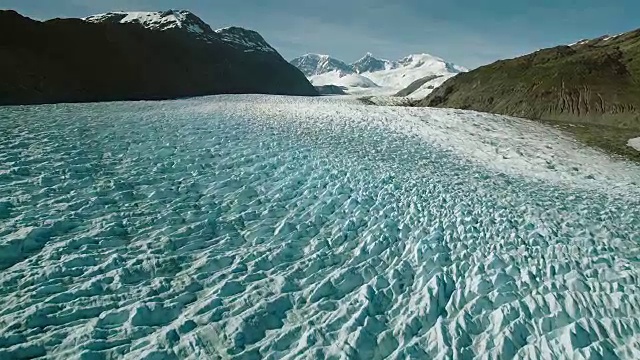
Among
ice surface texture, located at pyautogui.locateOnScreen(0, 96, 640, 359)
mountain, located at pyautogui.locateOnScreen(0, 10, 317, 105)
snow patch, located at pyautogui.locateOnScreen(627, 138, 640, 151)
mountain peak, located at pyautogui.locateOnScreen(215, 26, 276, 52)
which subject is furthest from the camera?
mountain peak, located at pyautogui.locateOnScreen(215, 26, 276, 52)

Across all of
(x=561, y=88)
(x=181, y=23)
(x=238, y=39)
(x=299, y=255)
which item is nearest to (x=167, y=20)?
(x=181, y=23)

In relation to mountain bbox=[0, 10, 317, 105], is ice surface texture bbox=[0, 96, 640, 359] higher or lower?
lower

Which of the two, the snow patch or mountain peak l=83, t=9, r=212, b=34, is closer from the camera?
the snow patch

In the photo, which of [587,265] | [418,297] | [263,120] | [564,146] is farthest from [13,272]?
[564,146]

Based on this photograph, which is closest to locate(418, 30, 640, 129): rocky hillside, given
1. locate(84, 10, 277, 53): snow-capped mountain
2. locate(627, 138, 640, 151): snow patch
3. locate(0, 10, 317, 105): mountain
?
locate(627, 138, 640, 151): snow patch

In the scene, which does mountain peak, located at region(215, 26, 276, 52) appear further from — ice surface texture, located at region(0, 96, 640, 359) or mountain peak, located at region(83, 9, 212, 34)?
ice surface texture, located at region(0, 96, 640, 359)

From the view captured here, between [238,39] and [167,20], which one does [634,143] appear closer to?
[167,20]

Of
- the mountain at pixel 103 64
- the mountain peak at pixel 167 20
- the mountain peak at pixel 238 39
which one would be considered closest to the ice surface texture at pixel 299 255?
the mountain at pixel 103 64

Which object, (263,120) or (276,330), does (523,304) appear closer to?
(276,330)
